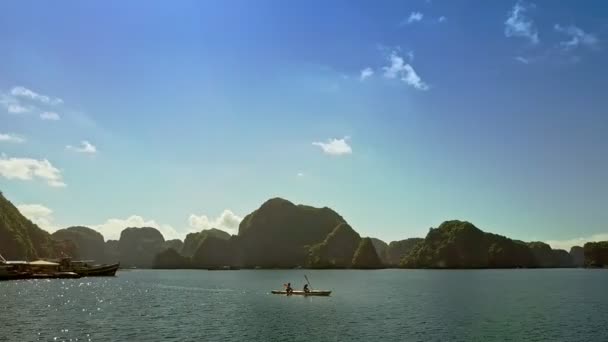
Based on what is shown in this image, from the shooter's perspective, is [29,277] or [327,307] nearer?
[327,307]

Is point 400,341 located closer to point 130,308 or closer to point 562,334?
point 562,334

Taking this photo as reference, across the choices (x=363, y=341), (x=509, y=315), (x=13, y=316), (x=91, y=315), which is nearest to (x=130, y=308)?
(x=91, y=315)

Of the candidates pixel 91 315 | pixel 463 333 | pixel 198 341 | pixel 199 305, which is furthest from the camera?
pixel 199 305

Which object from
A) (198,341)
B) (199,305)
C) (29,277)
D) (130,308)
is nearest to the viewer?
(198,341)

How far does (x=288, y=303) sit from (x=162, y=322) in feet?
110

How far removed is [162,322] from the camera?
66.6 meters

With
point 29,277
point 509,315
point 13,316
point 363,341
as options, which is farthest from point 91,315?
point 29,277

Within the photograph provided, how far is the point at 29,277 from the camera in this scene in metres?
172

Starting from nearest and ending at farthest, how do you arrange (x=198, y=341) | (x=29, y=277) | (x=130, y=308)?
(x=198, y=341) → (x=130, y=308) → (x=29, y=277)

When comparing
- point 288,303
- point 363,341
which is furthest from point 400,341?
point 288,303

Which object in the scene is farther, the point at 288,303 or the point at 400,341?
the point at 288,303

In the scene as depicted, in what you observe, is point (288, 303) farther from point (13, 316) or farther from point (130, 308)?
point (13, 316)

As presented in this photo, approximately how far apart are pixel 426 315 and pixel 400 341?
1002 inches

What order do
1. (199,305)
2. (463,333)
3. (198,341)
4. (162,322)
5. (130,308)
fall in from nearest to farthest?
(198,341) < (463,333) < (162,322) < (130,308) < (199,305)
